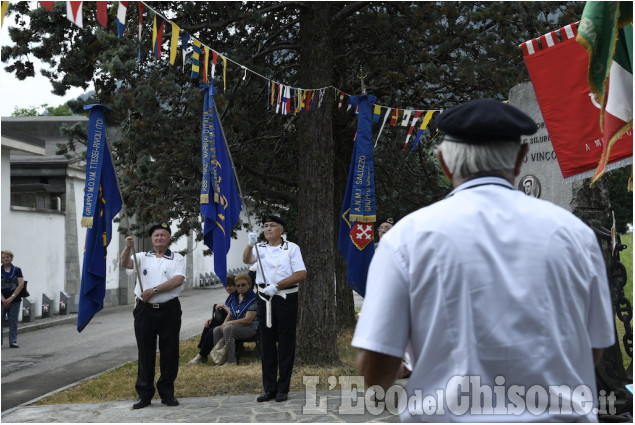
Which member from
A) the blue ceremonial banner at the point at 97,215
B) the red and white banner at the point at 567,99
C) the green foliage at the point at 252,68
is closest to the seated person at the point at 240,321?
the green foliage at the point at 252,68

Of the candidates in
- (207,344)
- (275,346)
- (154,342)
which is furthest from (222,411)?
(207,344)

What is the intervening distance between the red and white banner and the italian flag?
6.14 feet

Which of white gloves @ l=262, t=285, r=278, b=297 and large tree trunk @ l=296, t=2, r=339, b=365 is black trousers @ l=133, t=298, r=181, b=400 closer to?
white gloves @ l=262, t=285, r=278, b=297

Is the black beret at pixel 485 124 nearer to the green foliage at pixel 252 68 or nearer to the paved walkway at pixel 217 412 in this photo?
the paved walkway at pixel 217 412

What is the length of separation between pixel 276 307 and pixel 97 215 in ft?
7.46

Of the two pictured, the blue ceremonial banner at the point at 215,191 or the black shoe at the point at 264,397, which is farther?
the blue ceremonial banner at the point at 215,191

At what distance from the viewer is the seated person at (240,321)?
11773 millimetres

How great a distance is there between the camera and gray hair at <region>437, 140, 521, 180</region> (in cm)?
220

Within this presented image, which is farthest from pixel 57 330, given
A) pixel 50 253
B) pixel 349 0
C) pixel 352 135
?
pixel 349 0

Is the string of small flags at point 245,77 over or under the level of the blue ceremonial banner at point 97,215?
over

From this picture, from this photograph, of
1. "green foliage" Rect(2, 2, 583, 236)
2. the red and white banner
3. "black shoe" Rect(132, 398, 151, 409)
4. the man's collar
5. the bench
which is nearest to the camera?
the red and white banner

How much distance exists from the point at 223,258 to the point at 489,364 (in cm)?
675

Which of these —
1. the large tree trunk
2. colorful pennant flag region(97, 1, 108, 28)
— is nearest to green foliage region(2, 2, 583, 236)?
the large tree trunk

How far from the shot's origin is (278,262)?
8.70m
